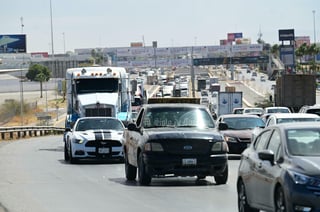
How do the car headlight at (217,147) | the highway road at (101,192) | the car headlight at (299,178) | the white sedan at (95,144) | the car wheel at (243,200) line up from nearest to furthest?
the car headlight at (299,178), the car wheel at (243,200), the highway road at (101,192), the car headlight at (217,147), the white sedan at (95,144)

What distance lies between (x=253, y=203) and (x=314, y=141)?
1.41m

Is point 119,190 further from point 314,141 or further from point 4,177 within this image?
point 314,141

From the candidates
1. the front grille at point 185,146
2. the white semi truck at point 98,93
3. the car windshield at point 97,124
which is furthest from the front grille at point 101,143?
the white semi truck at point 98,93

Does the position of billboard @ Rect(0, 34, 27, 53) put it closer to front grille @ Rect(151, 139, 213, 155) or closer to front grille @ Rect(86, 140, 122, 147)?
front grille @ Rect(86, 140, 122, 147)

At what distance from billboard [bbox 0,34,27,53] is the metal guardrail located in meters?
67.6

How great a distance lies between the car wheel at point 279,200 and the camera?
1146 centimetres

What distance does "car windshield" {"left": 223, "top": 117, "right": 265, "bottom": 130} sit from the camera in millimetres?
32250

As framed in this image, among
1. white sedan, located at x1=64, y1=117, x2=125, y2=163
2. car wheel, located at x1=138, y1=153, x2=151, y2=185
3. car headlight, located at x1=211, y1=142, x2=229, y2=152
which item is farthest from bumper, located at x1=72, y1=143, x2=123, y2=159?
car headlight, located at x1=211, y1=142, x2=229, y2=152

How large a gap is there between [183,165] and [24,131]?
141ft

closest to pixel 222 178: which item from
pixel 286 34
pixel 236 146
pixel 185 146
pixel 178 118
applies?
pixel 185 146

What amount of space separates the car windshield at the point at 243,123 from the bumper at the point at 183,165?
12425mm

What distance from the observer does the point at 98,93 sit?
39.0m

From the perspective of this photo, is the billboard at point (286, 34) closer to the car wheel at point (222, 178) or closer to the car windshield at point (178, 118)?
the car windshield at point (178, 118)

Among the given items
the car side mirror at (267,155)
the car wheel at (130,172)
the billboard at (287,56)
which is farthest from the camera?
the billboard at (287,56)
